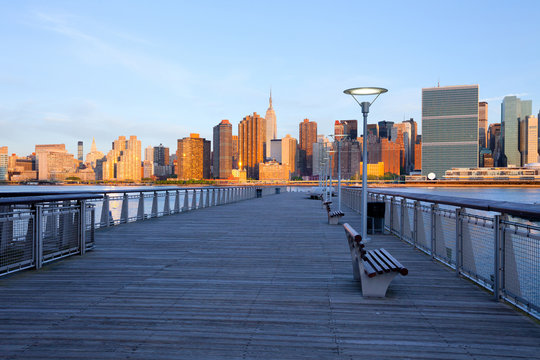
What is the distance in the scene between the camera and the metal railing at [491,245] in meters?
4.62

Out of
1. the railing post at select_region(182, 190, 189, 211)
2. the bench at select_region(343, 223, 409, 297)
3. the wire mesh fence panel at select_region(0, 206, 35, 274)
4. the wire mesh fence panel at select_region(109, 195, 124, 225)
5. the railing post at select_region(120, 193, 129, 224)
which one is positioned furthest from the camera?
the railing post at select_region(182, 190, 189, 211)

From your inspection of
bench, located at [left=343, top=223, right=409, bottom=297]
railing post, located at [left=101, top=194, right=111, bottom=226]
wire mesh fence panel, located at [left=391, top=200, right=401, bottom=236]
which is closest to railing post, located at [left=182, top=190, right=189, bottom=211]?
railing post, located at [left=101, top=194, right=111, bottom=226]

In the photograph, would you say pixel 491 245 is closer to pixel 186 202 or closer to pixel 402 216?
pixel 402 216

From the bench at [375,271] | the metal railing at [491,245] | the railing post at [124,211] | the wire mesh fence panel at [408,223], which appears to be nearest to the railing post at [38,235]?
the bench at [375,271]

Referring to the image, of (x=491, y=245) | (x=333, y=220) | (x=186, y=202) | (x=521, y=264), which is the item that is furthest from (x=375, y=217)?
(x=186, y=202)

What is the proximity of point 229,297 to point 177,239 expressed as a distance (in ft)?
19.4

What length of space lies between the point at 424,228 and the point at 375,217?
3373mm

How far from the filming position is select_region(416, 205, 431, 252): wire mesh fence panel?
27.8 ft

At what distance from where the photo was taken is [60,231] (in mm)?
7715

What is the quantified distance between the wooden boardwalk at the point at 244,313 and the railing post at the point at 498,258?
0.59 ft

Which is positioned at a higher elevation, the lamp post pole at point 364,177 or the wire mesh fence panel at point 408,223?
the lamp post pole at point 364,177

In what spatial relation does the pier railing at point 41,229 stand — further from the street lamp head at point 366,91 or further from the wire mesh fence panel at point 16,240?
the street lamp head at point 366,91

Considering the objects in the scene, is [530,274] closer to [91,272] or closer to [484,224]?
[484,224]

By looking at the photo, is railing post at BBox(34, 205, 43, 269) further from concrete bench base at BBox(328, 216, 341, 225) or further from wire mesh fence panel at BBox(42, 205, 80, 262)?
concrete bench base at BBox(328, 216, 341, 225)
